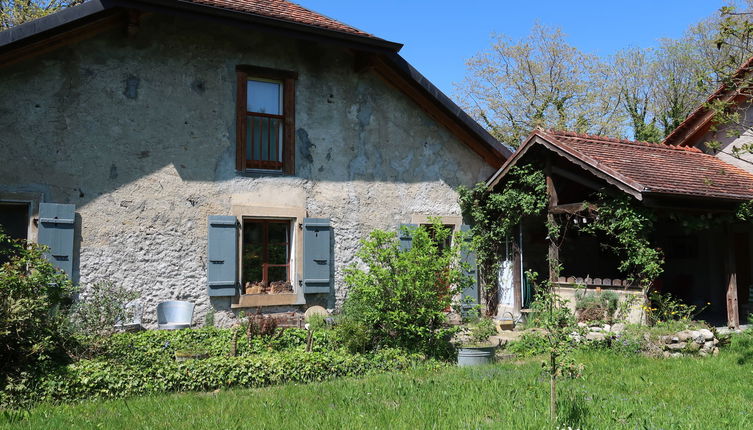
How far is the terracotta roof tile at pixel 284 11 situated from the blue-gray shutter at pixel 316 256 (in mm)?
3400

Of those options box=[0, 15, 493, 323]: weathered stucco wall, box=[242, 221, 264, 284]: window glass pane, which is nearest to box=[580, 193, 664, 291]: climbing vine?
box=[0, 15, 493, 323]: weathered stucco wall

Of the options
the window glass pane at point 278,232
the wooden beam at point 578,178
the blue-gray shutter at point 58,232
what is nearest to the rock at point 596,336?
the wooden beam at point 578,178

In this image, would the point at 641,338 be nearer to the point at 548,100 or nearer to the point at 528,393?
the point at 528,393

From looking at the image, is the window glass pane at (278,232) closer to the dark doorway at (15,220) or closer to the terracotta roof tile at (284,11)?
the terracotta roof tile at (284,11)

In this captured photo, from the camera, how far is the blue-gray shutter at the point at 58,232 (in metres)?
8.62

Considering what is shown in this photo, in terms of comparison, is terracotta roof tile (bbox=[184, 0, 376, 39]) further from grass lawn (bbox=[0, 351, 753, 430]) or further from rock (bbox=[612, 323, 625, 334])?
rock (bbox=[612, 323, 625, 334])

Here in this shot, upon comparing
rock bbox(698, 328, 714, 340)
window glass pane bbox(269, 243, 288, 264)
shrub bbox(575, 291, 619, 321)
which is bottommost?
rock bbox(698, 328, 714, 340)

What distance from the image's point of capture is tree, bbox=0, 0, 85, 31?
17.1 meters

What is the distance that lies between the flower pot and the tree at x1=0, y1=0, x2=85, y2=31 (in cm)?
1528

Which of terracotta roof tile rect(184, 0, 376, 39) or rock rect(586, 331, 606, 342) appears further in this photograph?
terracotta roof tile rect(184, 0, 376, 39)

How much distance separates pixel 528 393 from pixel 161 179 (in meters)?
6.56

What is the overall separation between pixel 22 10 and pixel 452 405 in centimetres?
1763

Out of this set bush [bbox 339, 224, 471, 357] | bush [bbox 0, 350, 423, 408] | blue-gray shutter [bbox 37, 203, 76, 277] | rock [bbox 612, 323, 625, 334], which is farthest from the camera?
rock [bbox 612, 323, 625, 334]

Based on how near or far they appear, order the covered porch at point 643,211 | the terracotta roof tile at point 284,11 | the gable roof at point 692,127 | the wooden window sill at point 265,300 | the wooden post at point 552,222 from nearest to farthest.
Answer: the terracotta roof tile at point 284,11, the wooden window sill at point 265,300, the covered porch at point 643,211, the wooden post at point 552,222, the gable roof at point 692,127
